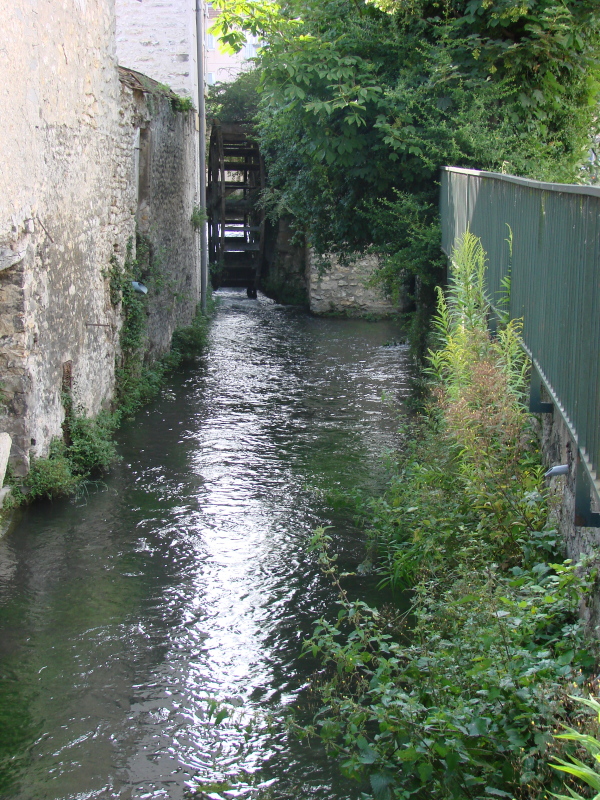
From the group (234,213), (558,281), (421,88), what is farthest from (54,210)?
(234,213)

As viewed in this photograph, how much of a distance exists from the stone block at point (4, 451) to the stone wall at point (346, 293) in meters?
10.2

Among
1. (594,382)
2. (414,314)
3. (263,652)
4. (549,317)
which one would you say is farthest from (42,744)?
(414,314)

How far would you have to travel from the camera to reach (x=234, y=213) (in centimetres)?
1961

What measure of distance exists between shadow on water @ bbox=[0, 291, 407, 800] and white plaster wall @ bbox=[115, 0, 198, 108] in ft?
22.6

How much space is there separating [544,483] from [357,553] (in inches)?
58.0

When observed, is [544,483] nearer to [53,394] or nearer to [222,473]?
[222,473]

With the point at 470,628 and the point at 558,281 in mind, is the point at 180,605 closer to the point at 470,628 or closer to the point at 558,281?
the point at 470,628

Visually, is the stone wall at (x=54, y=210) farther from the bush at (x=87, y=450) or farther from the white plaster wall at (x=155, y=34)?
the white plaster wall at (x=155, y=34)

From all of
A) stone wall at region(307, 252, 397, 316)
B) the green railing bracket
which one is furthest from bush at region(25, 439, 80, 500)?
stone wall at region(307, 252, 397, 316)

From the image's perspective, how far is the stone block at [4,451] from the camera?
5469mm

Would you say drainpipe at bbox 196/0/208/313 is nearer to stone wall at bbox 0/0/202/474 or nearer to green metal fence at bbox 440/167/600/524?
stone wall at bbox 0/0/202/474

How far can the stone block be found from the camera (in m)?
5.47

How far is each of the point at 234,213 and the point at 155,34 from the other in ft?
22.7

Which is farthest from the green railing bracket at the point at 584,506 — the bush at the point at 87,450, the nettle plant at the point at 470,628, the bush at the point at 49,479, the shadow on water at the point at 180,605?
the bush at the point at 87,450
